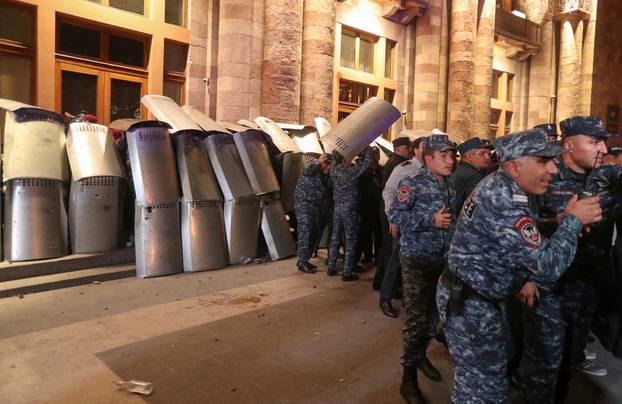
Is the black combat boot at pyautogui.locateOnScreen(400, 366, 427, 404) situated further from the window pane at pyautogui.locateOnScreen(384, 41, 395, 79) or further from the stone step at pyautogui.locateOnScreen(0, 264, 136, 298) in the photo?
the window pane at pyautogui.locateOnScreen(384, 41, 395, 79)

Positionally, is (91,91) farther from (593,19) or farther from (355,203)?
(593,19)

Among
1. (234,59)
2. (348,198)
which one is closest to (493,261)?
(348,198)

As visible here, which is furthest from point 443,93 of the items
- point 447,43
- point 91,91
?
point 91,91

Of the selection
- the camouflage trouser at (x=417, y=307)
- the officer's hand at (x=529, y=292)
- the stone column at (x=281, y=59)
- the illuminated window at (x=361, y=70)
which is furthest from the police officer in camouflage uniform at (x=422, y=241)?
the illuminated window at (x=361, y=70)

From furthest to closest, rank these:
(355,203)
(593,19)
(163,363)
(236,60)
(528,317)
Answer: (593,19) → (236,60) → (355,203) → (163,363) → (528,317)

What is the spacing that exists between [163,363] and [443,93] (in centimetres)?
1233

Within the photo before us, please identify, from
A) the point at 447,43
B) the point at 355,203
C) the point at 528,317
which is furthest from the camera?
the point at 447,43

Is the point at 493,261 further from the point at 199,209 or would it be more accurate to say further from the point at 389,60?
the point at 389,60

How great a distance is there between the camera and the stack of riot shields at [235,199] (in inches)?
241

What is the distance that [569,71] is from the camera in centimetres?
1719

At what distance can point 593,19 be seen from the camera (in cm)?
1731

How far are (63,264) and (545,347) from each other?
4899 mm

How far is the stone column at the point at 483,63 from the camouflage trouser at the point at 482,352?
12.9 m

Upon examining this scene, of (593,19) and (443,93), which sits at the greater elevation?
(593,19)
